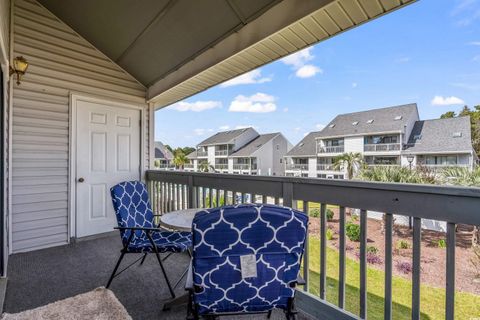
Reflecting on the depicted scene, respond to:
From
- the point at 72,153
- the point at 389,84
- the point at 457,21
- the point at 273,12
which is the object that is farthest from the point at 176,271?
the point at 389,84

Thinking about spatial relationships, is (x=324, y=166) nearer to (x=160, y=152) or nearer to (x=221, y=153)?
(x=221, y=153)

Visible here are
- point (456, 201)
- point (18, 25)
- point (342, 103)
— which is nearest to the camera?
point (456, 201)

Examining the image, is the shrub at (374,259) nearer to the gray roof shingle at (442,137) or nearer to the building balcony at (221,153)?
the gray roof shingle at (442,137)

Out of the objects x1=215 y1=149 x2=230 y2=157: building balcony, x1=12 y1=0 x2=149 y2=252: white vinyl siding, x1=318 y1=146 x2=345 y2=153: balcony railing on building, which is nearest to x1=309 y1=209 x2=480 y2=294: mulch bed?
x1=12 y1=0 x2=149 y2=252: white vinyl siding

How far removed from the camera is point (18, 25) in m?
3.10

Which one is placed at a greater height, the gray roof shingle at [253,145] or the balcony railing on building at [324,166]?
the gray roof shingle at [253,145]

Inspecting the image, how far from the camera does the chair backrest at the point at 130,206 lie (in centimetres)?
229

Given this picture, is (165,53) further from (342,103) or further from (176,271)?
(342,103)

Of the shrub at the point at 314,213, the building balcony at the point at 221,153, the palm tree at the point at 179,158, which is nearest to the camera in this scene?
the shrub at the point at 314,213

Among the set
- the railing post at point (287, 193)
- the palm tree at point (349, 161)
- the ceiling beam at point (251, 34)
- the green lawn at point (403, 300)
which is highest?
the ceiling beam at point (251, 34)

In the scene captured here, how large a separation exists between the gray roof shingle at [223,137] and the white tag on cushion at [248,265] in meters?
14.9

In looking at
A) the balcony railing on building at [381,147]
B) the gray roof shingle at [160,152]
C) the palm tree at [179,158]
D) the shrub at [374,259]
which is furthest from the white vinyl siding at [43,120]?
the palm tree at [179,158]

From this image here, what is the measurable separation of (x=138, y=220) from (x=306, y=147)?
9.10m

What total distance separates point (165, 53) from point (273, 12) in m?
1.72
